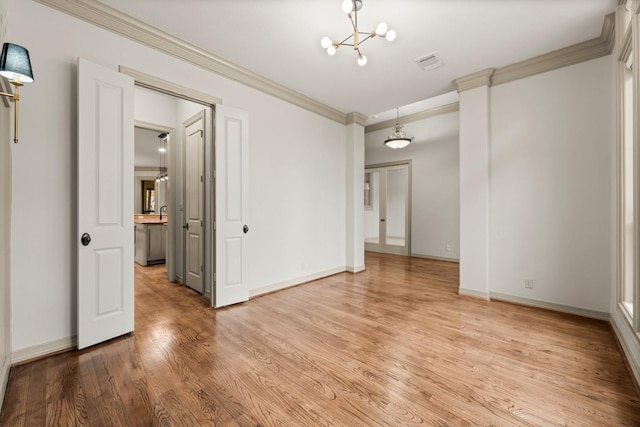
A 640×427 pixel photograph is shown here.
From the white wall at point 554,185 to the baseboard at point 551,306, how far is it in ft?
0.16

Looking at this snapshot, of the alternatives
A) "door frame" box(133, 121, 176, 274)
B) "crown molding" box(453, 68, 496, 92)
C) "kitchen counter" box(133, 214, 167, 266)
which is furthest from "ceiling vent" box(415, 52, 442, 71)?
"kitchen counter" box(133, 214, 167, 266)

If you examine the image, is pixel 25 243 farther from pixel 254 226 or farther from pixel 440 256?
pixel 440 256

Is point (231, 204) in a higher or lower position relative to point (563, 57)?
lower

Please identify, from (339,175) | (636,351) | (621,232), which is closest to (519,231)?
(621,232)

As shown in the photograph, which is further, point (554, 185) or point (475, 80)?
point (475, 80)

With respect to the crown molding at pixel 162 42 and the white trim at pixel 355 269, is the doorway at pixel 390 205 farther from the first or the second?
the crown molding at pixel 162 42

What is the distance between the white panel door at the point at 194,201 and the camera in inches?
152

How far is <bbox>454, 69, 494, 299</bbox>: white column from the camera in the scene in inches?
145

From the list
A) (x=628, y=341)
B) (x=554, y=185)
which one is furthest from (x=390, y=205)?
(x=628, y=341)

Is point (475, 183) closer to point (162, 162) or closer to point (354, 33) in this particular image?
point (354, 33)

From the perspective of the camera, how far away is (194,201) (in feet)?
13.3

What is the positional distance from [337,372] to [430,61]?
358 cm

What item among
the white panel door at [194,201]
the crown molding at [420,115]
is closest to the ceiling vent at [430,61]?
the crown molding at [420,115]

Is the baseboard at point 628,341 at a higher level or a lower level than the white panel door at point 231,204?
lower
